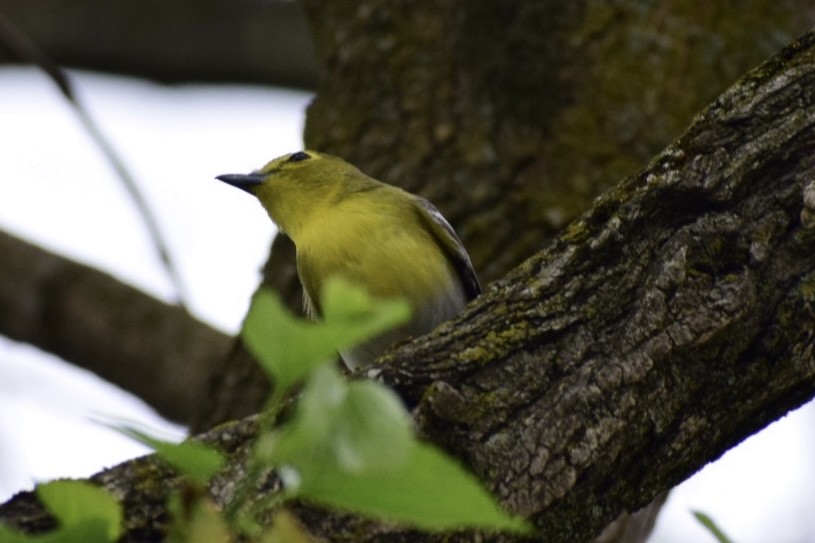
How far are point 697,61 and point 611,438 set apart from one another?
293 cm

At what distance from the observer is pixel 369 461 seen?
105 cm

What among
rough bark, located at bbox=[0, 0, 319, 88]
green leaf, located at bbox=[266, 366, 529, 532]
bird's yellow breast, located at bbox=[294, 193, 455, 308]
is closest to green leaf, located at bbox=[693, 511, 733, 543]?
green leaf, located at bbox=[266, 366, 529, 532]

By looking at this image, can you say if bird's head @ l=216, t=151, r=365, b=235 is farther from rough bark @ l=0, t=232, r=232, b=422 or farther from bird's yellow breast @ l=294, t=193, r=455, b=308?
rough bark @ l=0, t=232, r=232, b=422

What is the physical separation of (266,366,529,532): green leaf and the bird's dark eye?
4298 mm

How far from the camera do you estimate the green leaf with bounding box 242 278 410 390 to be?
1070 mm

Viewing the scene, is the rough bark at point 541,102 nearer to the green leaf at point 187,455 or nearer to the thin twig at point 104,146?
the thin twig at point 104,146

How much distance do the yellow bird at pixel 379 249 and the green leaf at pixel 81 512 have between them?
10.6 feet

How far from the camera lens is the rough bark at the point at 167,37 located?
7.35m

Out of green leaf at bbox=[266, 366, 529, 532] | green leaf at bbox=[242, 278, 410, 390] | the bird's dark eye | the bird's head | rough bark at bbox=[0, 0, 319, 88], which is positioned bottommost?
green leaf at bbox=[266, 366, 529, 532]

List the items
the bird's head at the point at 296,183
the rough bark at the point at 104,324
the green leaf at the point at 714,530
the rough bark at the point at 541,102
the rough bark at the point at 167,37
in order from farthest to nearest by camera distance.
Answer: the rough bark at the point at 167,37 < the rough bark at the point at 104,324 < the bird's head at the point at 296,183 < the rough bark at the point at 541,102 < the green leaf at the point at 714,530

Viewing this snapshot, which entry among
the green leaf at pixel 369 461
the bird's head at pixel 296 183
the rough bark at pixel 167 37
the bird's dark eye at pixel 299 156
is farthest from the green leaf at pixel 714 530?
the rough bark at pixel 167 37

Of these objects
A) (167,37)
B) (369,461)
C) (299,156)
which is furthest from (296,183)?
(369,461)

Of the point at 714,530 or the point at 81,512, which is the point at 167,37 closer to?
the point at 714,530

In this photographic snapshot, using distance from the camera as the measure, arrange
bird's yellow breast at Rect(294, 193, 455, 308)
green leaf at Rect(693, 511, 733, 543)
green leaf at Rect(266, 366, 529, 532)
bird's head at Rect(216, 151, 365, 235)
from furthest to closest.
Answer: bird's head at Rect(216, 151, 365, 235), bird's yellow breast at Rect(294, 193, 455, 308), green leaf at Rect(693, 511, 733, 543), green leaf at Rect(266, 366, 529, 532)
